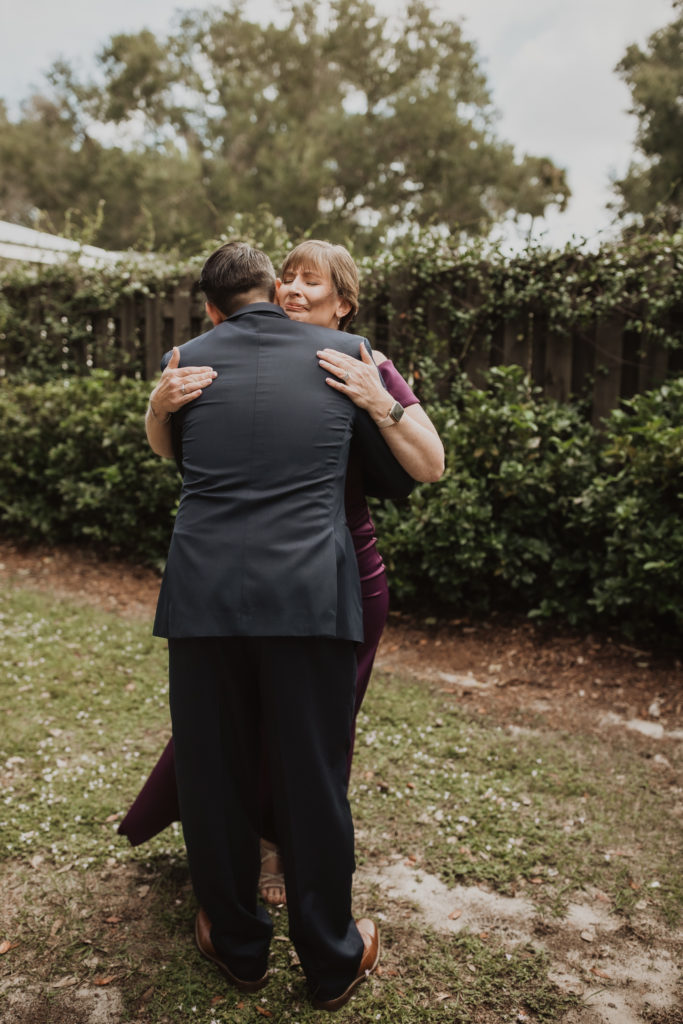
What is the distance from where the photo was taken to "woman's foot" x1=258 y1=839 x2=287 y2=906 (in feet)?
9.11

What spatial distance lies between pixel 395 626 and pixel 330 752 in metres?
3.09

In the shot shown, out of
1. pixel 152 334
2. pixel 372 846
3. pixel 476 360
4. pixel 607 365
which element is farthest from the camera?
pixel 152 334

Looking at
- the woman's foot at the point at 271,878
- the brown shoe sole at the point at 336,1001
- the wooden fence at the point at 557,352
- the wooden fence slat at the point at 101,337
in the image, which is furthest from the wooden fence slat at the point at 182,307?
the brown shoe sole at the point at 336,1001

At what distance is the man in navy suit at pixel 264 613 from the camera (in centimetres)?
195

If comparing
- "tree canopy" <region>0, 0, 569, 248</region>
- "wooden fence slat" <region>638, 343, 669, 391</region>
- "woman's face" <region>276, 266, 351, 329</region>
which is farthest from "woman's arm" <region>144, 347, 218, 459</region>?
"tree canopy" <region>0, 0, 569, 248</region>

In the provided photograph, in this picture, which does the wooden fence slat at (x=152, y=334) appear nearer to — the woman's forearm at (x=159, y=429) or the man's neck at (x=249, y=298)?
the woman's forearm at (x=159, y=429)

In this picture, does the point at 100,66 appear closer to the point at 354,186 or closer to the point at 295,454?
the point at 354,186

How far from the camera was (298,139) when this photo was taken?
62.5 ft

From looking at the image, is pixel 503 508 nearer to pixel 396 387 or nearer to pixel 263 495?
pixel 396 387

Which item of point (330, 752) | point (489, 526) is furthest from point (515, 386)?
point (330, 752)

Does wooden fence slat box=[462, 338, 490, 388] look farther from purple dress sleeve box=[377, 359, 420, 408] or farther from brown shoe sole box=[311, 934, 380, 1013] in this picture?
brown shoe sole box=[311, 934, 380, 1013]

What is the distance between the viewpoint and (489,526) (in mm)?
4797

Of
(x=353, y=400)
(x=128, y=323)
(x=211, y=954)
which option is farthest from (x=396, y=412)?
(x=128, y=323)

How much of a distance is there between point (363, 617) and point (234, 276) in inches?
43.1
